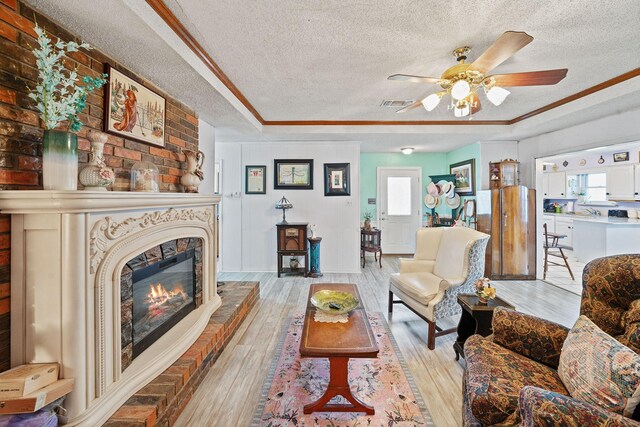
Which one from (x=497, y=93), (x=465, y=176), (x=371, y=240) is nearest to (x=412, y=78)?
(x=497, y=93)

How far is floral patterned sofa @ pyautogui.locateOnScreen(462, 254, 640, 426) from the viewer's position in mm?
1140

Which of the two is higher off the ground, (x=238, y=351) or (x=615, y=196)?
(x=615, y=196)

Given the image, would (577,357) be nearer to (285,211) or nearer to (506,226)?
(506,226)

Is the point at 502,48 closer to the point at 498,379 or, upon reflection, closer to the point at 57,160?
the point at 498,379

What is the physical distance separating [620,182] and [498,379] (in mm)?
7348

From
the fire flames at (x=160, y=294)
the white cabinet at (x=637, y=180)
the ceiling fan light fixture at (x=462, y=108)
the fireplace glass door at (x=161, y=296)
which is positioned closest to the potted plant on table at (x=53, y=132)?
the fireplace glass door at (x=161, y=296)

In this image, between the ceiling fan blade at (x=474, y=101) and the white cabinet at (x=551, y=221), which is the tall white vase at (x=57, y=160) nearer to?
the ceiling fan blade at (x=474, y=101)

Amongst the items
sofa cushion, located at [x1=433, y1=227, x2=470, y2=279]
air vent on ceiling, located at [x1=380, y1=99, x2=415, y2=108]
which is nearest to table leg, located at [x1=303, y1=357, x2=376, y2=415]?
sofa cushion, located at [x1=433, y1=227, x2=470, y2=279]

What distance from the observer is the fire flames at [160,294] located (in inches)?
77.4

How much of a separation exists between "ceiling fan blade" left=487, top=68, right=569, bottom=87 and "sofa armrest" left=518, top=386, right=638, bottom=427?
1926 millimetres

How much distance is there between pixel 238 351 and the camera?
2379 mm

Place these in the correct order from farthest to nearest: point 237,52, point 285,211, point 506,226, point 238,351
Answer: point 285,211 → point 506,226 → point 238,351 → point 237,52

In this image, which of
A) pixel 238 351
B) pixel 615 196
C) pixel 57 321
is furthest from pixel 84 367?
pixel 615 196

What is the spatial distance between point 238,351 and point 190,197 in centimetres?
136
